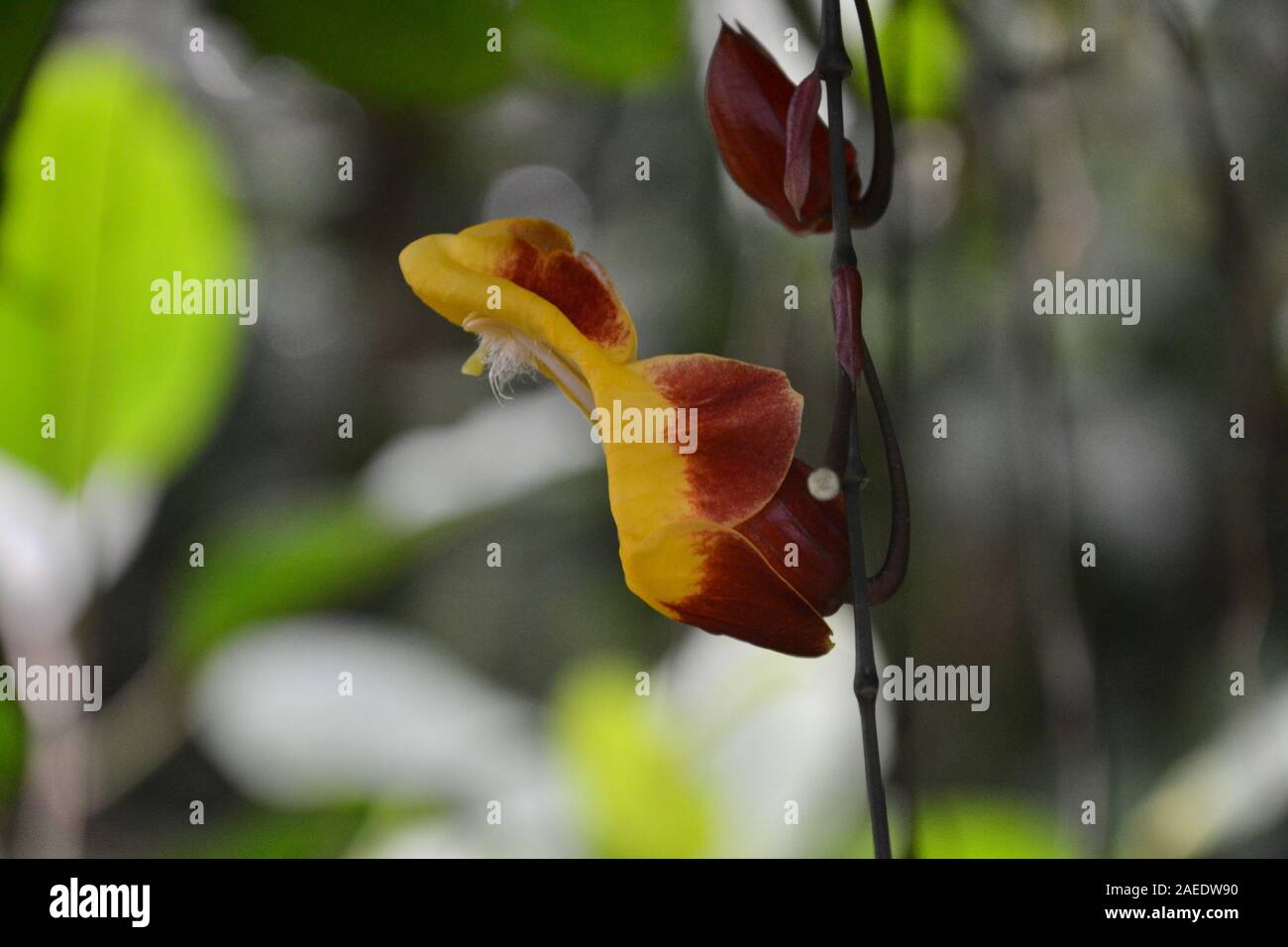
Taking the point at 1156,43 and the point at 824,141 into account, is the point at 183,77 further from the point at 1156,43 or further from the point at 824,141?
the point at 1156,43

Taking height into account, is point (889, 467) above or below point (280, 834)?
above

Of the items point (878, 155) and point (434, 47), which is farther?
point (434, 47)

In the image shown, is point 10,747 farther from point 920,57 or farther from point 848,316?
point 920,57

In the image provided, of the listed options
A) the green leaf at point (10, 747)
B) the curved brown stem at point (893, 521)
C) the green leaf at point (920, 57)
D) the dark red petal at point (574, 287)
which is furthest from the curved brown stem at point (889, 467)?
the green leaf at point (10, 747)

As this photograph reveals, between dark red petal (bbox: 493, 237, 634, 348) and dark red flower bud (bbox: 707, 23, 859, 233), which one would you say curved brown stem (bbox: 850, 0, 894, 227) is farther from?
dark red petal (bbox: 493, 237, 634, 348)

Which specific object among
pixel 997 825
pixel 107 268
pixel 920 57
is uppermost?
pixel 920 57

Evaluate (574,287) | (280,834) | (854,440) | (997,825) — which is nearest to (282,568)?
(280,834)
